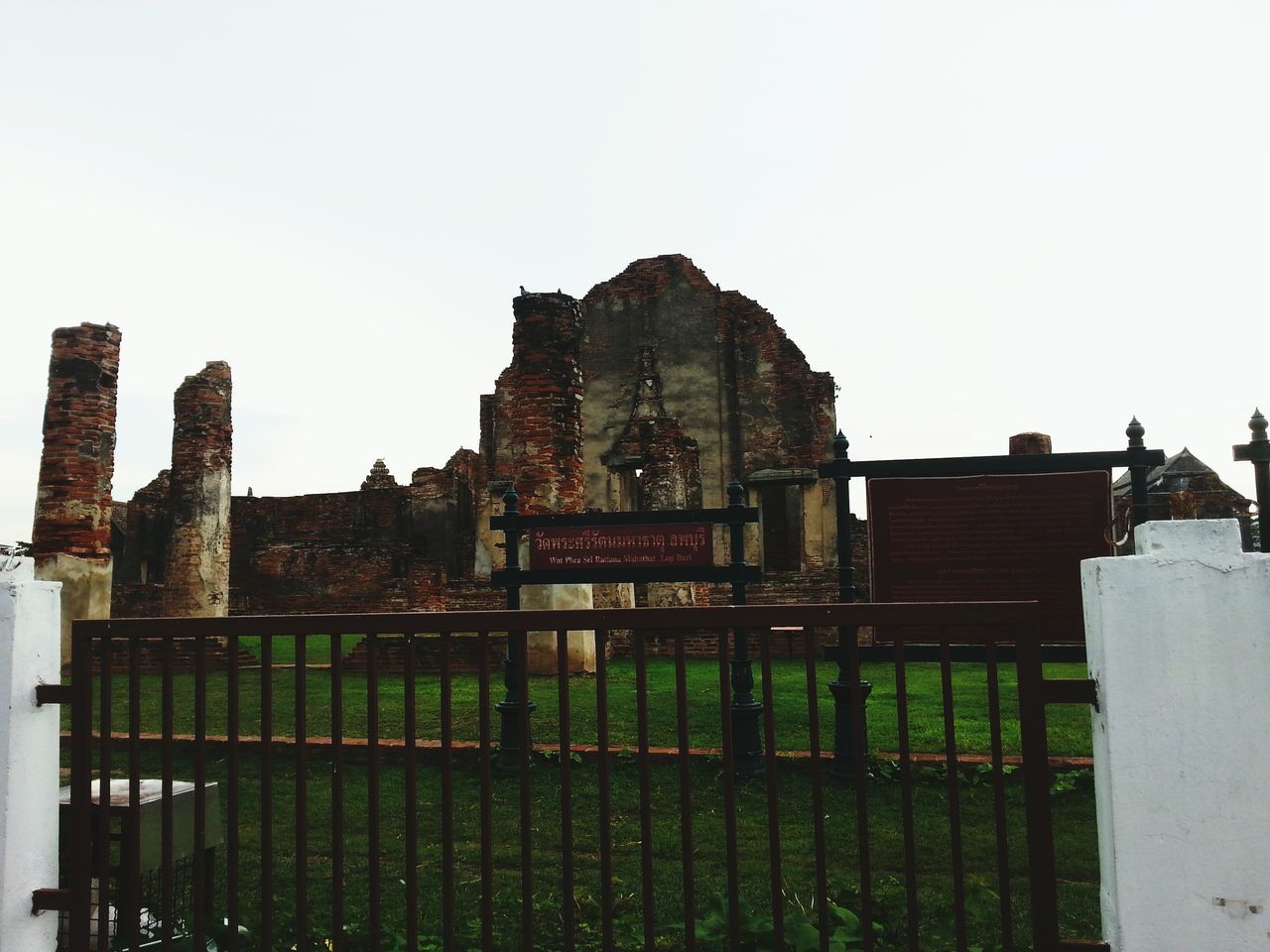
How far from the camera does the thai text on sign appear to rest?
21.2 feet

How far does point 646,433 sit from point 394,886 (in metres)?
17.1

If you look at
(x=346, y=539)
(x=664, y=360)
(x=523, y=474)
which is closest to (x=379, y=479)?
(x=346, y=539)

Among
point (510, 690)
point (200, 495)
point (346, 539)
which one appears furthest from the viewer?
point (346, 539)

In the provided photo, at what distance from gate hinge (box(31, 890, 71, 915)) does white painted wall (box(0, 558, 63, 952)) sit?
0.02m

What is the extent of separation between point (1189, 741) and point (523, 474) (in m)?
9.88

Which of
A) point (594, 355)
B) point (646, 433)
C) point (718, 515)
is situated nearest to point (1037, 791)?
point (718, 515)

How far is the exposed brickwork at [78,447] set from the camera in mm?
12898

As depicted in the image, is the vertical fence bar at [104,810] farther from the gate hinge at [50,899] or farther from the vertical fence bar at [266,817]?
the vertical fence bar at [266,817]

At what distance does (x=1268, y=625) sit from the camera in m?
2.17

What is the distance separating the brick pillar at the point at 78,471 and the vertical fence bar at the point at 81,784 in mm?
11235

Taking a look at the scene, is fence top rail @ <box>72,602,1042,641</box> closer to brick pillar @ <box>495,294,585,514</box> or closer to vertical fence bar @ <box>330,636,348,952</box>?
vertical fence bar @ <box>330,636,348,952</box>

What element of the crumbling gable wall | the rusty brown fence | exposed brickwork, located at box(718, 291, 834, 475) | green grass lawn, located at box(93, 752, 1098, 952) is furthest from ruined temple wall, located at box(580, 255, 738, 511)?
green grass lawn, located at box(93, 752, 1098, 952)

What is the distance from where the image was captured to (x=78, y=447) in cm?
1314

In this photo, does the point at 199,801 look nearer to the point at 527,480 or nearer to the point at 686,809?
the point at 686,809
